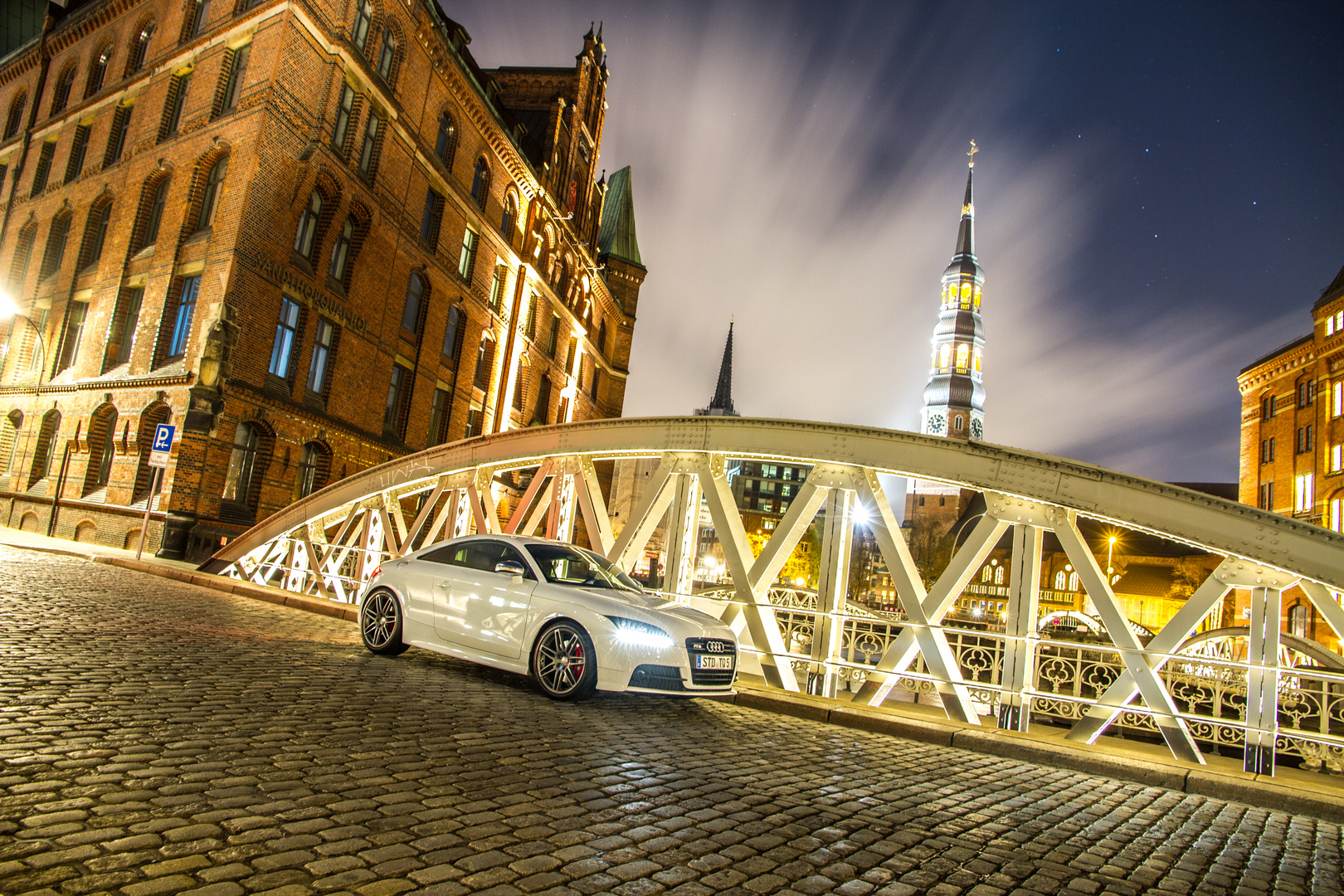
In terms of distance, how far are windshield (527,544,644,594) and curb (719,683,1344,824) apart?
6.21 ft

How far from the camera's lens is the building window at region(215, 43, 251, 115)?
20984 millimetres

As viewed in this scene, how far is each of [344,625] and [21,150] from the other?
3158 centimetres

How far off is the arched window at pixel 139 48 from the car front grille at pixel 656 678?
29321 mm

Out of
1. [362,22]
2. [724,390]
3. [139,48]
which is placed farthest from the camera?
[724,390]

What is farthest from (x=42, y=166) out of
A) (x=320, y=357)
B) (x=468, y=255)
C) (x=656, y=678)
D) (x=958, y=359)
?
(x=958, y=359)

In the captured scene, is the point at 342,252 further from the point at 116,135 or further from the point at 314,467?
the point at 116,135

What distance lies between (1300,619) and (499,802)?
43341 millimetres

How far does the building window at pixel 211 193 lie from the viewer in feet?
68.1

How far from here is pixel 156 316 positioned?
20.5 meters

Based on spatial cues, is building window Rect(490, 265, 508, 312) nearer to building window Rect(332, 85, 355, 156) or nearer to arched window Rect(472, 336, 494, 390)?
arched window Rect(472, 336, 494, 390)

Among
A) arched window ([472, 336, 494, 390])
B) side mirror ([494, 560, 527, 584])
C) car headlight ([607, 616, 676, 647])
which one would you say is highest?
arched window ([472, 336, 494, 390])

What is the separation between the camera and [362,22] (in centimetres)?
2261

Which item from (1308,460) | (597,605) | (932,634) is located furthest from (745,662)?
(1308,460)

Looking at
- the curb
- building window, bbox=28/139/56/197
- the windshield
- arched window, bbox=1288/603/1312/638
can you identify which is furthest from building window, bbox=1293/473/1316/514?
building window, bbox=28/139/56/197
